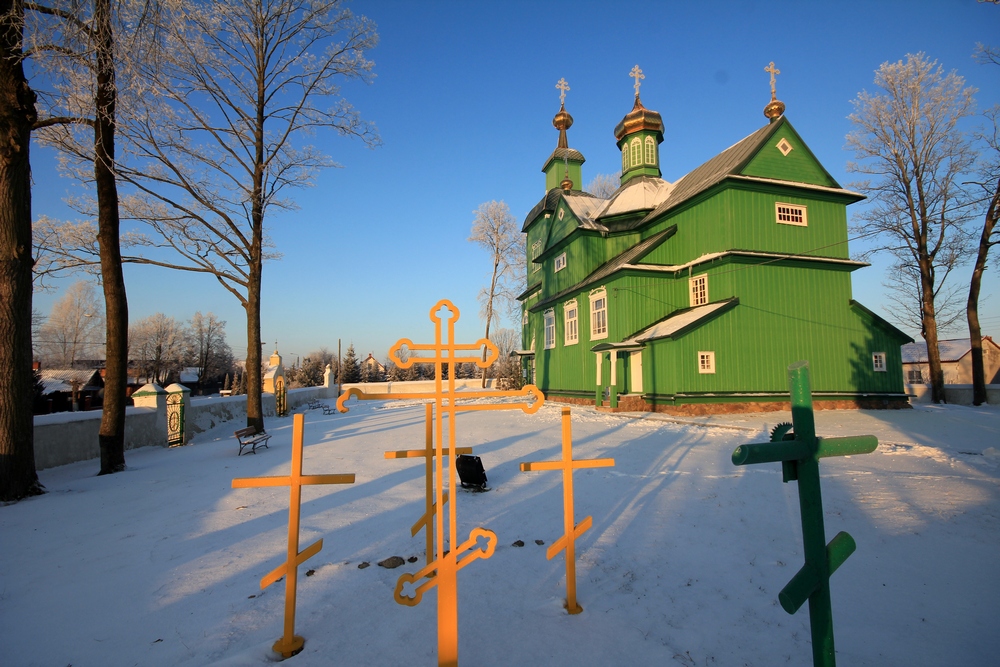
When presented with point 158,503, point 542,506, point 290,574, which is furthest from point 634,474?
point 158,503

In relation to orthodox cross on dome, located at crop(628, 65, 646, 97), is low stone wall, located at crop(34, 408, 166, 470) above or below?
below

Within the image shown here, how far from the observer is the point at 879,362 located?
59.4 ft

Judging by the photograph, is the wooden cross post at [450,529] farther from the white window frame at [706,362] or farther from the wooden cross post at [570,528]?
the white window frame at [706,362]

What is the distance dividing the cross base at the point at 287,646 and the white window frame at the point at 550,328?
2109cm

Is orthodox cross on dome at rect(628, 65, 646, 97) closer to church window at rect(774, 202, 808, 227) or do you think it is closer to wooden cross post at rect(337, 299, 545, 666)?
church window at rect(774, 202, 808, 227)

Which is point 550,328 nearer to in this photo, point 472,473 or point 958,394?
point 472,473

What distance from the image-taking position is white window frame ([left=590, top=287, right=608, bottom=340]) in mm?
19809

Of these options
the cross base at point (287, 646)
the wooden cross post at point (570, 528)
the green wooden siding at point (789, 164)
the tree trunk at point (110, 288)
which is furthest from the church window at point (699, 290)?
the cross base at point (287, 646)

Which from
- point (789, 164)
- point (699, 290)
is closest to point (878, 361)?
point (699, 290)

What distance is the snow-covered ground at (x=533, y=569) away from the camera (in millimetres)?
3510

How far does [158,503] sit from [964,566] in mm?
9736

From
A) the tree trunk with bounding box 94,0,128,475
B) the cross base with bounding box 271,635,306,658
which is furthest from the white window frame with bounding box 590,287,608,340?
the cross base with bounding box 271,635,306,658

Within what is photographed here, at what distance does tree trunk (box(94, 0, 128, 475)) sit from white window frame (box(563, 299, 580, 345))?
16.1 metres

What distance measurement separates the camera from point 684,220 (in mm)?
19719
